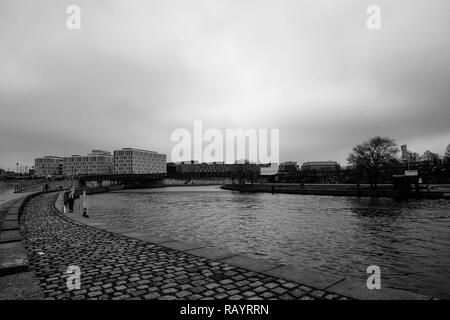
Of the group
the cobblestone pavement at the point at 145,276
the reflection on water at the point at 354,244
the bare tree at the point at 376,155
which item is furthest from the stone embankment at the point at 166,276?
the bare tree at the point at 376,155

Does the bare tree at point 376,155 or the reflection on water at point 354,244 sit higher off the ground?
the bare tree at point 376,155

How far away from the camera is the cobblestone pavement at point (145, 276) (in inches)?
237

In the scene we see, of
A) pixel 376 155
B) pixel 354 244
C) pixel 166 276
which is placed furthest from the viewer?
pixel 376 155

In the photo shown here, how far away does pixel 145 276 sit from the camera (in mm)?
7180

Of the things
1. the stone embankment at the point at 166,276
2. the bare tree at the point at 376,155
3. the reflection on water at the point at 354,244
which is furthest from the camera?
the bare tree at the point at 376,155

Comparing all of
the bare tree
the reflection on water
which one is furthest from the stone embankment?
the bare tree

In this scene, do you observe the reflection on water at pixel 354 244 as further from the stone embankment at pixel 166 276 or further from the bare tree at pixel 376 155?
the bare tree at pixel 376 155

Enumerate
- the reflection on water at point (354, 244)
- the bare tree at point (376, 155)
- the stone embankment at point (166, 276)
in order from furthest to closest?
the bare tree at point (376, 155), the reflection on water at point (354, 244), the stone embankment at point (166, 276)

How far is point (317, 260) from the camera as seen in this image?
40.3ft

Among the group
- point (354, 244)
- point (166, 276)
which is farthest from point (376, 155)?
point (166, 276)

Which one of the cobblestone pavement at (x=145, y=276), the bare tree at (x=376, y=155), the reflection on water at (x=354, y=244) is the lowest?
the reflection on water at (x=354, y=244)

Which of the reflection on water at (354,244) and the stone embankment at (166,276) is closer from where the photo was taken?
the stone embankment at (166,276)

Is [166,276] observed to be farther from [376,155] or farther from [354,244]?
[376,155]
